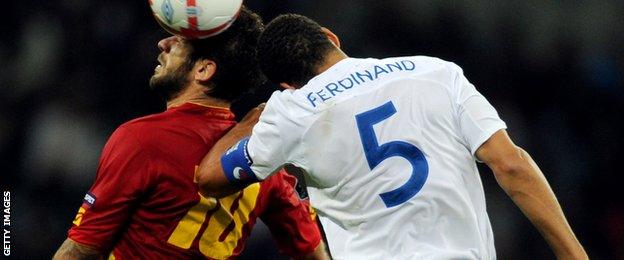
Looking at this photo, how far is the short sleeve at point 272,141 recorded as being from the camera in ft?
10.8

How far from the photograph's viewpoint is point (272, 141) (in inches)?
131

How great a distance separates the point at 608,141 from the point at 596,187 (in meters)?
0.38

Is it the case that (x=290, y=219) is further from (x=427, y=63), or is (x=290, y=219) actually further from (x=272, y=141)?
(x=427, y=63)

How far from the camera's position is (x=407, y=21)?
7.45 meters

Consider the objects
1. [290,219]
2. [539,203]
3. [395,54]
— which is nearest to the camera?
[539,203]

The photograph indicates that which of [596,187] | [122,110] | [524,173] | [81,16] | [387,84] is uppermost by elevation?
[387,84]

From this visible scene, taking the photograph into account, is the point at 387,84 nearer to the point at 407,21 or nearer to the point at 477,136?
the point at 477,136

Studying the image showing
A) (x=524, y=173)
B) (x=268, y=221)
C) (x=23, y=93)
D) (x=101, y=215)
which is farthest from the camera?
(x=23, y=93)

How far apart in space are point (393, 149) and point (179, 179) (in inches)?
31.2

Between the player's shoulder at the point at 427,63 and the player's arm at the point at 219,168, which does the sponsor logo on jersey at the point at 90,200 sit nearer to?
the player's arm at the point at 219,168

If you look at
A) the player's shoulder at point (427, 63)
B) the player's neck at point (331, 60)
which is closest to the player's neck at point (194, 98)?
the player's neck at point (331, 60)

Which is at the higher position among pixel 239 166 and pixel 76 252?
pixel 239 166

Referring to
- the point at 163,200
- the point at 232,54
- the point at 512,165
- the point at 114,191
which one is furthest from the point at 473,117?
the point at 114,191

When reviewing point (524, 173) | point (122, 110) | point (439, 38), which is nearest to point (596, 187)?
point (439, 38)
